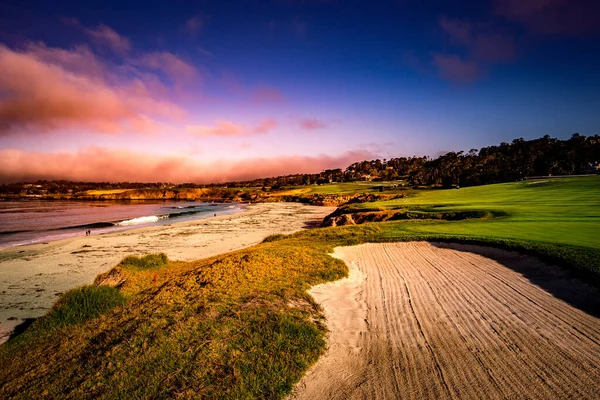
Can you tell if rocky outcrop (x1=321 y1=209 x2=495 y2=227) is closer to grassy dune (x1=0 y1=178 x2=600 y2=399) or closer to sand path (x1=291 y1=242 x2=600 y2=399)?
grassy dune (x1=0 y1=178 x2=600 y2=399)

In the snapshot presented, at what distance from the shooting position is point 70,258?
22422 mm

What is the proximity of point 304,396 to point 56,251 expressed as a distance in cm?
2959

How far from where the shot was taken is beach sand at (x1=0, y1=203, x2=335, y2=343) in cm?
1307

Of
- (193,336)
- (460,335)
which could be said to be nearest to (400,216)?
(460,335)

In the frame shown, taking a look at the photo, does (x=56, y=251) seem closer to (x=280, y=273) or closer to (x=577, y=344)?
(x=280, y=273)

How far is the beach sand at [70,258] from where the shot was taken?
42.9 feet

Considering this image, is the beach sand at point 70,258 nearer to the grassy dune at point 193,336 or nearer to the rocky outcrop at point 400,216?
the grassy dune at point 193,336

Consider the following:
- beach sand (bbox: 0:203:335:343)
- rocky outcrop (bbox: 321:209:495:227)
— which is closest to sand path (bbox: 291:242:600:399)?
beach sand (bbox: 0:203:335:343)

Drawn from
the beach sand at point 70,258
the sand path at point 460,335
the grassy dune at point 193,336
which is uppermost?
the grassy dune at point 193,336

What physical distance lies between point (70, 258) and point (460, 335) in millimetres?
26840

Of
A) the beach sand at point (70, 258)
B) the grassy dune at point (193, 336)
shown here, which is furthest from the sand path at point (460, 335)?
the beach sand at point (70, 258)

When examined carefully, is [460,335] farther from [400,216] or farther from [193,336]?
[400,216]

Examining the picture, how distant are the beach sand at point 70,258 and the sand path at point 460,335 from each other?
11.4 meters

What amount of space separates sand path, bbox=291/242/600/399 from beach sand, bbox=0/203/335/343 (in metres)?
11.4
